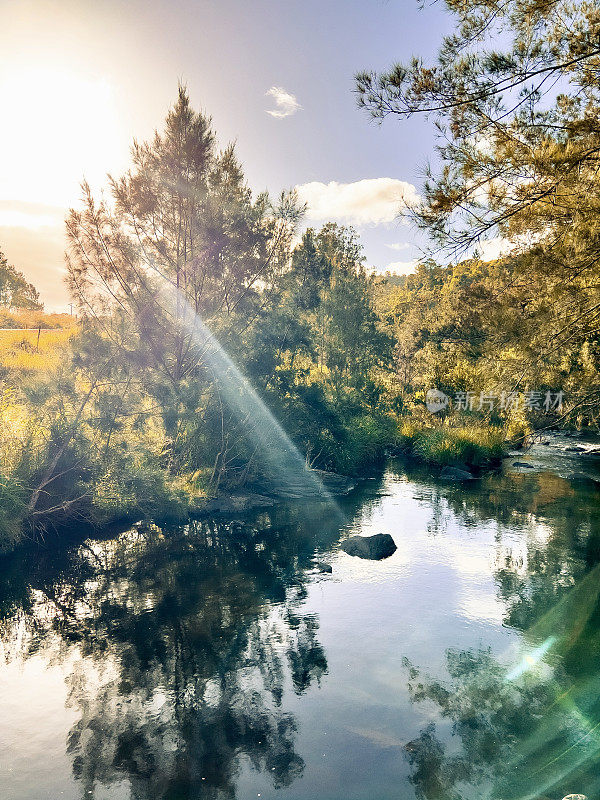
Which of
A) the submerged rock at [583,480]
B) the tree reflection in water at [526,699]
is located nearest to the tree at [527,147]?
the tree reflection in water at [526,699]

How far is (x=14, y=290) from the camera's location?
257 feet

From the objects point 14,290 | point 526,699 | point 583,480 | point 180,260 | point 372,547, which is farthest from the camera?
point 14,290

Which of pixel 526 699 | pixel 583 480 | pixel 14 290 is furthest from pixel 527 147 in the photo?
pixel 14 290

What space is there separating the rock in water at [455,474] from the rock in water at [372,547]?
10.6m

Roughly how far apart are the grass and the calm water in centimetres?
1095

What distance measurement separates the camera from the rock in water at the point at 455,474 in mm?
24891

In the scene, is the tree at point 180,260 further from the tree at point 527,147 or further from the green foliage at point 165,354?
the tree at point 527,147

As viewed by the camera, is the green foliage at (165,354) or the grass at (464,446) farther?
the grass at (464,446)

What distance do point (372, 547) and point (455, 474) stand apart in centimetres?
1172

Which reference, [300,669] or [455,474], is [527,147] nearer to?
[300,669]

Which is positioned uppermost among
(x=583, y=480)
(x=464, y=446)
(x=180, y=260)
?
(x=180, y=260)

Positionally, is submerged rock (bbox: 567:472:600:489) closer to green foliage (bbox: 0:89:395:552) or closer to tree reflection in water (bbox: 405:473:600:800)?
tree reflection in water (bbox: 405:473:600:800)

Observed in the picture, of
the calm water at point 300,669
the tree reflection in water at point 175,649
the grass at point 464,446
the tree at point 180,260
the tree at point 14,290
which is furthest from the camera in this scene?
the tree at point 14,290

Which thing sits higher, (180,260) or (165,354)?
(180,260)
